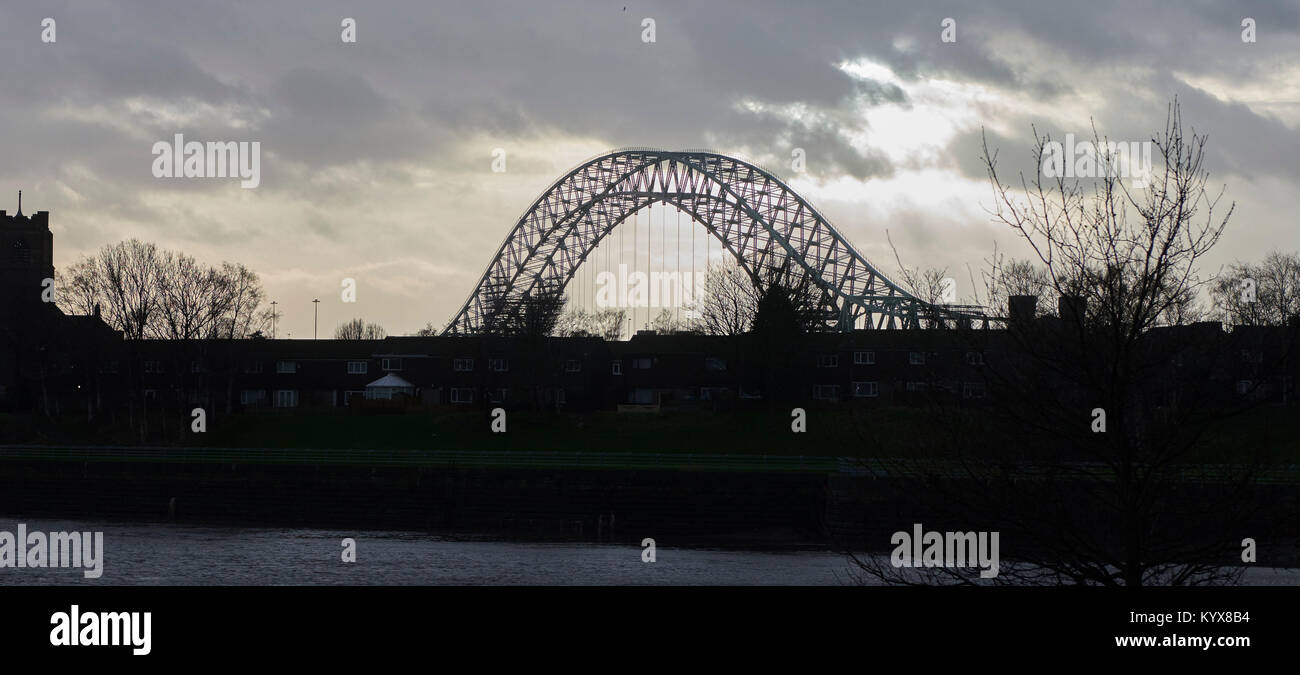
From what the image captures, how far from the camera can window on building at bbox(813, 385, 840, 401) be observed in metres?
76.3

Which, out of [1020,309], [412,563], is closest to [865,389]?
[412,563]

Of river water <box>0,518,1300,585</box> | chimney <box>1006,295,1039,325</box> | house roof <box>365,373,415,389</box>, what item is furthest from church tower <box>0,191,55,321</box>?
chimney <box>1006,295,1039,325</box>

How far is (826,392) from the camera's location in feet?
252

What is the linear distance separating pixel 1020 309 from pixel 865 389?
61.9 m

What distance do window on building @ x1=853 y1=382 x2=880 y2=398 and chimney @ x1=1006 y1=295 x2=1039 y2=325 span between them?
6152cm

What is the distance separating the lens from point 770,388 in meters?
68.7

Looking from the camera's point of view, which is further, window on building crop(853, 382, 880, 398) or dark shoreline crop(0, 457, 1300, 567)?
window on building crop(853, 382, 880, 398)

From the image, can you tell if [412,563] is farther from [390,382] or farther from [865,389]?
[865,389]

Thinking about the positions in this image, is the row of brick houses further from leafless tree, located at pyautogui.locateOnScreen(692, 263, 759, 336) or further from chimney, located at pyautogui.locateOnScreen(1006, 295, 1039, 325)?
chimney, located at pyautogui.locateOnScreen(1006, 295, 1039, 325)

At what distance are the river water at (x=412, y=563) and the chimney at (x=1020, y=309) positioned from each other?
17403 mm
